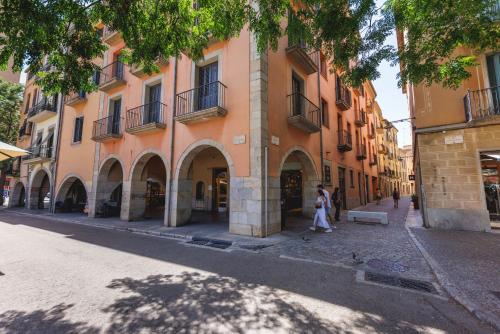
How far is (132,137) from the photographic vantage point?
1205 cm

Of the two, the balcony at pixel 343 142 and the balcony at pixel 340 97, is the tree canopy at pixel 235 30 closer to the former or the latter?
the balcony at pixel 343 142

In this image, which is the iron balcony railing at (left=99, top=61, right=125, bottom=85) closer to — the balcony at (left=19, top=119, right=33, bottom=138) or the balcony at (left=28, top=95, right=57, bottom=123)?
the balcony at (left=28, top=95, right=57, bottom=123)

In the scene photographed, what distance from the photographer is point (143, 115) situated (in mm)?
11727

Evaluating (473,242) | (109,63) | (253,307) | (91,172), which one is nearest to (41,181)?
(91,172)

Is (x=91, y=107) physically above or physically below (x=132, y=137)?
above

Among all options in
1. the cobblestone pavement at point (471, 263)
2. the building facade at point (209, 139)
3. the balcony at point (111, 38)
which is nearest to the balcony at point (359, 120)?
the building facade at point (209, 139)

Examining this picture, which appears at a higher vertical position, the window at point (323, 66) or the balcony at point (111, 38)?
the balcony at point (111, 38)

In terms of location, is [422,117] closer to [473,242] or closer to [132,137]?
[473,242]

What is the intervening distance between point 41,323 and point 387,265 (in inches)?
228

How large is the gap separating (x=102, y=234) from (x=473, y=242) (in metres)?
11.8

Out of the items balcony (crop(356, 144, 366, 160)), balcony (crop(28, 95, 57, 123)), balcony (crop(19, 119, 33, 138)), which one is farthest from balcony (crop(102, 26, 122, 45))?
balcony (crop(356, 144, 366, 160))

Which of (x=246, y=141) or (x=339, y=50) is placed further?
(x=246, y=141)

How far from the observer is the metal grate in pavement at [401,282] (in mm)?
3812

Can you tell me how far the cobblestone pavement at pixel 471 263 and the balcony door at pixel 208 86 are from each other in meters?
8.83
